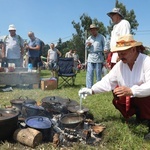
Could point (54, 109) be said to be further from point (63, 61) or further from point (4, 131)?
point (63, 61)

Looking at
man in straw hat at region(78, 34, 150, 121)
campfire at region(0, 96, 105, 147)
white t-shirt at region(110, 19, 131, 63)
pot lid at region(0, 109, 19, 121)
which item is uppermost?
white t-shirt at region(110, 19, 131, 63)

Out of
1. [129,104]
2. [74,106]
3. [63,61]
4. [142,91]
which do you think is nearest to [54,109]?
[74,106]

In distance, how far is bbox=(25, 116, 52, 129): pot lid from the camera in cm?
349

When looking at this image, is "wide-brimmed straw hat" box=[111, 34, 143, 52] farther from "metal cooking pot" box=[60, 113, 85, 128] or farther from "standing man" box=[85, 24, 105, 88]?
"standing man" box=[85, 24, 105, 88]

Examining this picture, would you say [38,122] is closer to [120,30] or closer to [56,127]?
[56,127]

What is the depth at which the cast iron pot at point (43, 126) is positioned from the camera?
344cm

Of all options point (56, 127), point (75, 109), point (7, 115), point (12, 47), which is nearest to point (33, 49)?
point (12, 47)

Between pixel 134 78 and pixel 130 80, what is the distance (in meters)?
0.08

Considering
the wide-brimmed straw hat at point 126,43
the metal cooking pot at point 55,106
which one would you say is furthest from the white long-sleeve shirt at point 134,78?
the metal cooking pot at point 55,106

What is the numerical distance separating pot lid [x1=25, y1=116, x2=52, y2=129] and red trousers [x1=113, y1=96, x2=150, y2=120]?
3.97ft

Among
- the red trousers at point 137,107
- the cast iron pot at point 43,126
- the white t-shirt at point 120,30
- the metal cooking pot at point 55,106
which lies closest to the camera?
the cast iron pot at point 43,126

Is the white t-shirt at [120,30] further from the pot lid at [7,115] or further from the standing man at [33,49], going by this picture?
the standing man at [33,49]

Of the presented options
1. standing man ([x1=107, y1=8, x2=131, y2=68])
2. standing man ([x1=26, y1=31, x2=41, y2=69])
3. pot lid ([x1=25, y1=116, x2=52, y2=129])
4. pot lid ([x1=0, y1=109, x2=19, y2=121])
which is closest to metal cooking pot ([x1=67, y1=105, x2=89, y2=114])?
pot lid ([x1=25, y1=116, x2=52, y2=129])

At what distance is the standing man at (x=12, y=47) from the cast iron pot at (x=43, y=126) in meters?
5.12
